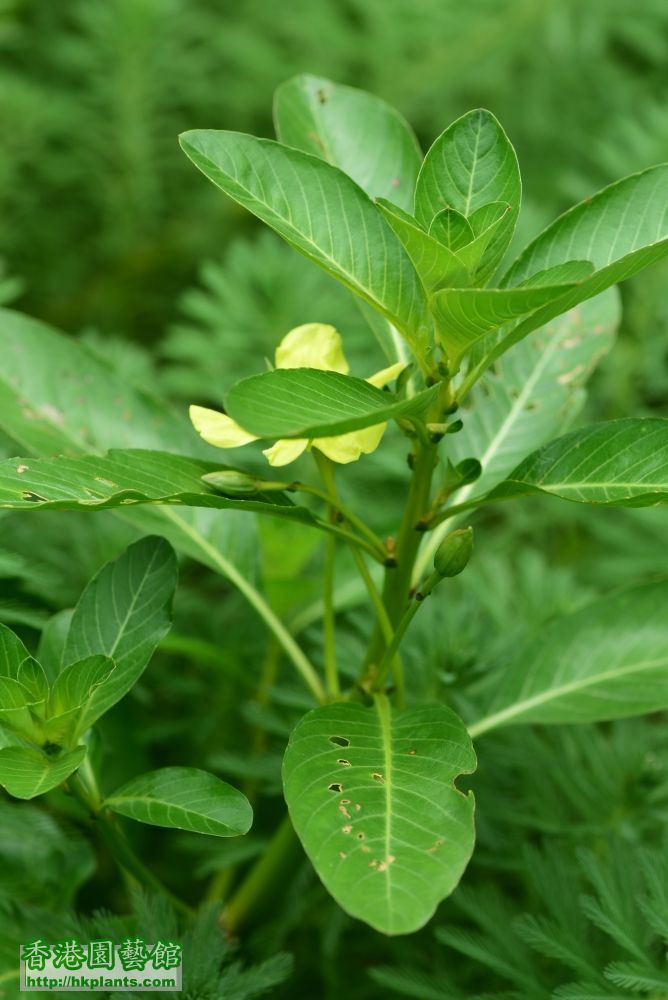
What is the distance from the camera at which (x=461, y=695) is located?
87 cm

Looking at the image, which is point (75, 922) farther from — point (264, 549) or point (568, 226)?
point (568, 226)

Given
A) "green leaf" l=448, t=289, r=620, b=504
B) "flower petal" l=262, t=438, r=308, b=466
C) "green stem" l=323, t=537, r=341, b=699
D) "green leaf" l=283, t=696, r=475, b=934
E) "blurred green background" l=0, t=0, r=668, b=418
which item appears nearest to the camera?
"green leaf" l=283, t=696, r=475, b=934

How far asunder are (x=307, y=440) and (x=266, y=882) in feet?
1.29

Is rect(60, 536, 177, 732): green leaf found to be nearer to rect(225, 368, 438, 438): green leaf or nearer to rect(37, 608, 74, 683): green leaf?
rect(37, 608, 74, 683): green leaf

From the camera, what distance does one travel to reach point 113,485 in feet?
1.99

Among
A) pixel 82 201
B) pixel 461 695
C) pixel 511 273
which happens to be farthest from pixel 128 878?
pixel 82 201

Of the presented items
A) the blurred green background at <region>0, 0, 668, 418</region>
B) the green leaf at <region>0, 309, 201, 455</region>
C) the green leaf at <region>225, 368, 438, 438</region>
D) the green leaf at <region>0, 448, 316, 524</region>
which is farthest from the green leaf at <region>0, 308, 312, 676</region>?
the blurred green background at <region>0, 0, 668, 418</region>

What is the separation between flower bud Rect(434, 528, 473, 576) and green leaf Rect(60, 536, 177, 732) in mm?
177

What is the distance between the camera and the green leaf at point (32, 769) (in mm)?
572

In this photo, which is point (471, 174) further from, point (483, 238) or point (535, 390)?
point (535, 390)

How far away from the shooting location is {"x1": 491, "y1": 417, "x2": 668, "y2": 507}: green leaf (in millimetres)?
607

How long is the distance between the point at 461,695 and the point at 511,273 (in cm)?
37

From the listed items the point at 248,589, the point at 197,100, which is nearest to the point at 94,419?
the point at 248,589

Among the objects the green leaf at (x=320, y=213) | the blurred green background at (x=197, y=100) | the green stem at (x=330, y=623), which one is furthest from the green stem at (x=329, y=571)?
the blurred green background at (x=197, y=100)
